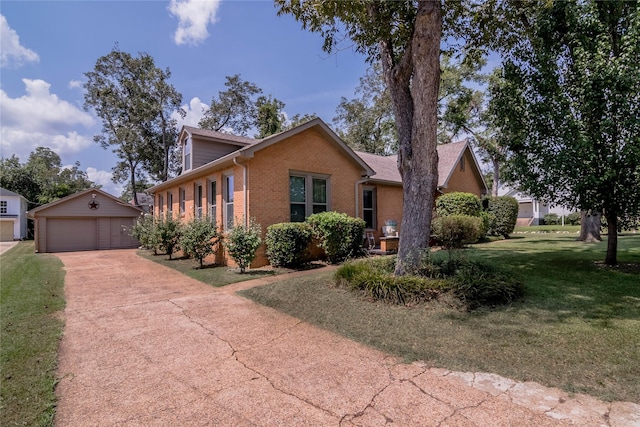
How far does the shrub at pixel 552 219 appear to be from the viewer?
1409 inches

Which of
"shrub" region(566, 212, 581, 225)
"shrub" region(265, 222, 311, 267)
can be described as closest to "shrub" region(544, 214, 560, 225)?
"shrub" region(566, 212, 581, 225)

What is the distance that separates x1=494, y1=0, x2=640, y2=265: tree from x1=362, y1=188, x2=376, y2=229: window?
25.2ft

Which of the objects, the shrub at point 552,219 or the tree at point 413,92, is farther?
the shrub at point 552,219

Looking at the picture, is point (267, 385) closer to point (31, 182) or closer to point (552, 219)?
point (552, 219)

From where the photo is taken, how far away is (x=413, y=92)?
7113 mm

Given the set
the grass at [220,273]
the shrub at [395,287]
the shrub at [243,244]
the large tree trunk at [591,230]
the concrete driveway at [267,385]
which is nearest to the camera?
the concrete driveway at [267,385]

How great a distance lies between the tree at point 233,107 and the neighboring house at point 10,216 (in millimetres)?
21385

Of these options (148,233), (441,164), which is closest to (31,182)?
(148,233)

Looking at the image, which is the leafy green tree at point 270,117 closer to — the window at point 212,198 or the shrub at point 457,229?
the window at point 212,198

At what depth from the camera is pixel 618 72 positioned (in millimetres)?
6633

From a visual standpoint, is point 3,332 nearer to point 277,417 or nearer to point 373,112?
point 277,417

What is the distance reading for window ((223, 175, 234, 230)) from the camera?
38.7 ft

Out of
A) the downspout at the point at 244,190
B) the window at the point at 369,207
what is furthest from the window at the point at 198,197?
the window at the point at 369,207

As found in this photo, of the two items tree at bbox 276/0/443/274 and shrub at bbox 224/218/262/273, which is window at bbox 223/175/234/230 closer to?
shrub at bbox 224/218/262/273
